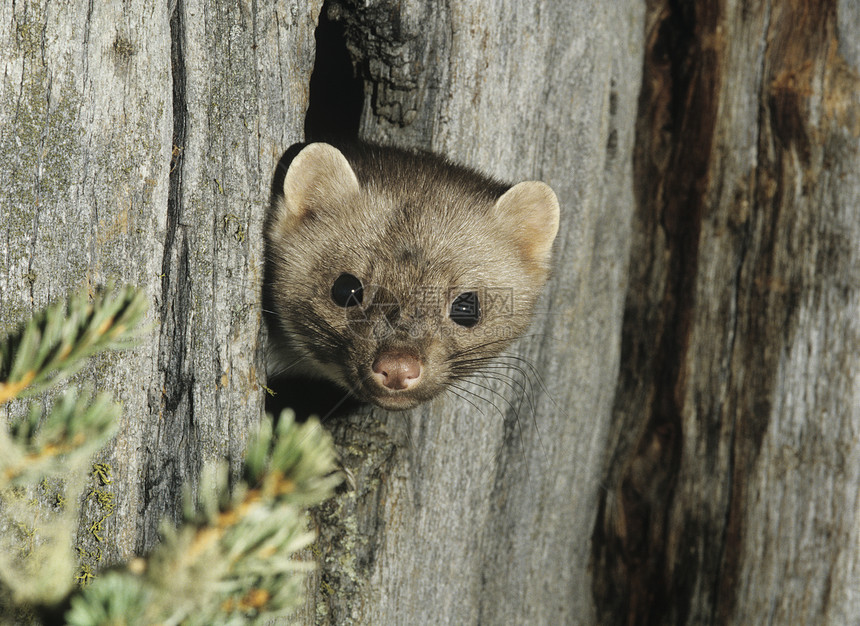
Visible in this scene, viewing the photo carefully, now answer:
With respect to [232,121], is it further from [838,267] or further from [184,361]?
[838,267]

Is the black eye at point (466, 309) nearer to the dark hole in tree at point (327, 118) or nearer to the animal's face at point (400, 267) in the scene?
the animal's face at point (400, 267)

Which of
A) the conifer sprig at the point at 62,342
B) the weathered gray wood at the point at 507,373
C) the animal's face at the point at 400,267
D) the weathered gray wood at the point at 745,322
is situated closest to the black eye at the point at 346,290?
the animal's face at the point at 400,267

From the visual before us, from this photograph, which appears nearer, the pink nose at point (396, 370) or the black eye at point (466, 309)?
the pink nose at point (396, 370)

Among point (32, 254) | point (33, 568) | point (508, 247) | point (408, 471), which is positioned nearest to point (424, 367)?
point (408, 471)

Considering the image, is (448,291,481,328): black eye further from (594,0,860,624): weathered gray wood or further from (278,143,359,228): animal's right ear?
(594,0,860,624): weathered gray wood

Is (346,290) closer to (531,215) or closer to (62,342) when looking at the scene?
(531,215)

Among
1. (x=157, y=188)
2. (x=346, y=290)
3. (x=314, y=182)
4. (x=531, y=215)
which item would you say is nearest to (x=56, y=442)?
(x=157, y=188)
